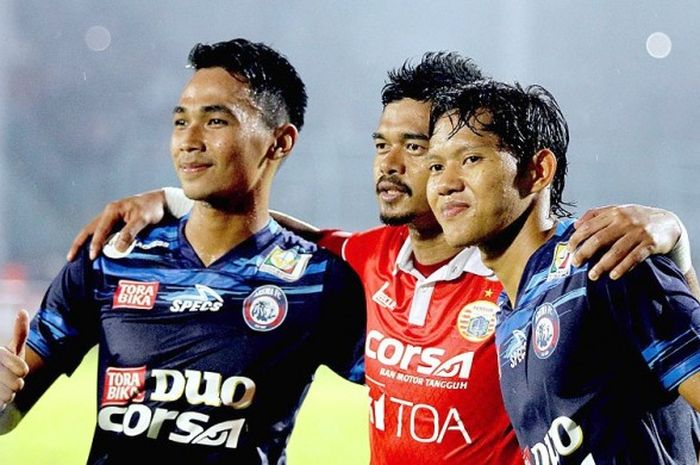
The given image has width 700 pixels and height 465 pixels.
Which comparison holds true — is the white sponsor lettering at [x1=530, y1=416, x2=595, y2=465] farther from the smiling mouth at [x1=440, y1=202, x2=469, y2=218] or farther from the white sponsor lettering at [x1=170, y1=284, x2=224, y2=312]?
the white sponsor lettering at [x1=170, y1=284, x2=224, y2=312]

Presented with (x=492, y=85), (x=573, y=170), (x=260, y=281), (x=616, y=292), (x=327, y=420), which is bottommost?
(x=327, y=420)

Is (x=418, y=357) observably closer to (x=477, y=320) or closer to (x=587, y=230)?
(x=477, y=320)

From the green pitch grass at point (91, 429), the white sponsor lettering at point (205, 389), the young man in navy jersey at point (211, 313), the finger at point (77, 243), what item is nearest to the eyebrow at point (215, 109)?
the young man in navy jersey at point (211, 313)

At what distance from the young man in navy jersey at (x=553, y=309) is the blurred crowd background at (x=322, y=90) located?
9376 millimetres

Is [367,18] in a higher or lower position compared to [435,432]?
higher

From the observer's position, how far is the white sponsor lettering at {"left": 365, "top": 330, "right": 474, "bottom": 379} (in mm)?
2281

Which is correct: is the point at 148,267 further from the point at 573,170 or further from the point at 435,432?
the point at 573,170

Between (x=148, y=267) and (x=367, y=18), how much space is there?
11111 millimetres

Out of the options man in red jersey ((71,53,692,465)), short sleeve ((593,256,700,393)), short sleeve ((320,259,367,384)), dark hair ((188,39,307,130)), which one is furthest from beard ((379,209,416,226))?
short sleeve ((593,256,700,393))

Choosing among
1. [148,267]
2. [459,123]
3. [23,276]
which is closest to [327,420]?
[23,276]

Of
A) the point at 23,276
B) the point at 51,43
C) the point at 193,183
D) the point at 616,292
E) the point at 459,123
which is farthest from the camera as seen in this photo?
the point at 51,43

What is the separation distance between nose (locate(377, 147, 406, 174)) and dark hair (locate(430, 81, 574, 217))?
0.22 metres

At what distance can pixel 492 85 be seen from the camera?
7.13ft

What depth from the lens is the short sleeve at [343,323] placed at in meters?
2.54
